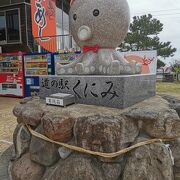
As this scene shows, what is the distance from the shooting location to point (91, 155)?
86.0 inches

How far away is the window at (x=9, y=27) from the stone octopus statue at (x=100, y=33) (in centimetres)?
885

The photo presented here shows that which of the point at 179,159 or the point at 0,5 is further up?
the point at 0,5

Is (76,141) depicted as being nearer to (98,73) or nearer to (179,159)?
(98,73)

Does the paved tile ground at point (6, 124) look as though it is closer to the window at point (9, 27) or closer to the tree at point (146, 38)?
the window at point (9, 27)

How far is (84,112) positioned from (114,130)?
0.44 metres

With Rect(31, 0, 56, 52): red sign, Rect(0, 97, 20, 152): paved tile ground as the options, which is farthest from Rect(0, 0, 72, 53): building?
Rect(0, 97, 20, 152): paved tile ground

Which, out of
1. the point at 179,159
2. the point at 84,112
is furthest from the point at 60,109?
the point at 179,159

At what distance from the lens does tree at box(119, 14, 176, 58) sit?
25.1 m

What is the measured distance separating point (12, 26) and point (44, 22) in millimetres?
3530

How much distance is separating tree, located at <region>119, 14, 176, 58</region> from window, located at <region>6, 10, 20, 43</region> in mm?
15537

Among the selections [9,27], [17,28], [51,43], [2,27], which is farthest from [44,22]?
[2,27]

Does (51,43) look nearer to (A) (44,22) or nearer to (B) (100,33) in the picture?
(A) (44,22)

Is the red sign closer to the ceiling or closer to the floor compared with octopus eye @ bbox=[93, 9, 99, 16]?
closer to the ceiling

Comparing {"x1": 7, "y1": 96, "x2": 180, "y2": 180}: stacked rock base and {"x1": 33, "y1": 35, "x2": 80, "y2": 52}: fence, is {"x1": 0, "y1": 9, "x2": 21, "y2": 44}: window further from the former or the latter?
{"x1": 7, "y1": 96, "x2": 180, "y2": 180}: stacked rock base
